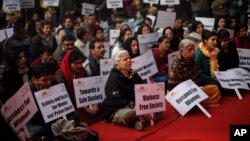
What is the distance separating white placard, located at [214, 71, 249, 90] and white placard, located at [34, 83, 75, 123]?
8.80 feet

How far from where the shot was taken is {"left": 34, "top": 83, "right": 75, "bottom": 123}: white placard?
4859mm

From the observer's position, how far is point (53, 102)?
496 cm

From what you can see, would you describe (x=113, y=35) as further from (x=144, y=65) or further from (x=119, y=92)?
(x=119, y=92)

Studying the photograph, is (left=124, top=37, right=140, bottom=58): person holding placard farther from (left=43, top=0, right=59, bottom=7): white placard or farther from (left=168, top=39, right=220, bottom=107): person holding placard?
(left=43, top=0, right=59, bottom=7): white placard

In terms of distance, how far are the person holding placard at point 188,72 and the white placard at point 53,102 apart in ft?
5.93

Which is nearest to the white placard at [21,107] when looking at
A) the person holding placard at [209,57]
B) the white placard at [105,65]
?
the white placard at [105,65]

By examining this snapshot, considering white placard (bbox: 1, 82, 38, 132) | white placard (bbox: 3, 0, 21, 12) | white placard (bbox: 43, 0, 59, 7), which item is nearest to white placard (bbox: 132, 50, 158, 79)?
white placard (bbox: 1, 82, 38, 132)

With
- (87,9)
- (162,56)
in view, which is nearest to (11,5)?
(87,9)

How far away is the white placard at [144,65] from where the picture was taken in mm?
6498

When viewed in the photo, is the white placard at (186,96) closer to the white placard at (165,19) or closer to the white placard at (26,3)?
the white placard at (165,19)

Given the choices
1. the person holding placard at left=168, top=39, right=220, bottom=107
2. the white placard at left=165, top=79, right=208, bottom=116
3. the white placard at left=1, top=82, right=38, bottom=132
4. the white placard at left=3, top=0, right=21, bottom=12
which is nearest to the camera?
the white placard at left=1, top=82, right=38, bottom=132

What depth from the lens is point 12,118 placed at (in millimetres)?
4336

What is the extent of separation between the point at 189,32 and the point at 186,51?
3.07m

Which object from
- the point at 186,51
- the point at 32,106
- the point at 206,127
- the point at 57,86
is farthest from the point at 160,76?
the point at 32,106
